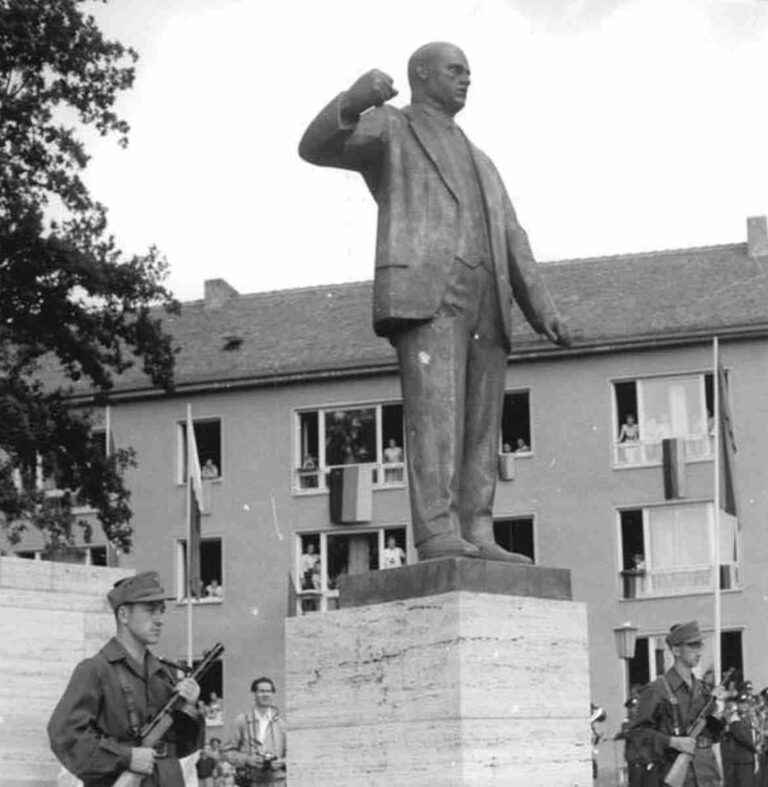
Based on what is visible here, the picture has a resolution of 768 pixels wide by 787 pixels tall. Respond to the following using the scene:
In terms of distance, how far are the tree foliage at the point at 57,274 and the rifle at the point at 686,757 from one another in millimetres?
20332

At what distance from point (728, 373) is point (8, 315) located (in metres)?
16.5

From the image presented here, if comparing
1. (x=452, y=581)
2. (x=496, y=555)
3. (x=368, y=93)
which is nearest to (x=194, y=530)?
(x=496, y=555)

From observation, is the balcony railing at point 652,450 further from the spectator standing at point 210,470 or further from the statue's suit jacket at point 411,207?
the statue's suit jacket at point 411,207

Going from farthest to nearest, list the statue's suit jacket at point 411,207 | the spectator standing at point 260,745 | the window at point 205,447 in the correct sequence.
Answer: the window at point 205,447, the spectator standing at point 260,745, the statue's suit jacket at point 411,207

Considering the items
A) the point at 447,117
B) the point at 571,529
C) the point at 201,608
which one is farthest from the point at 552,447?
the point at 447,117

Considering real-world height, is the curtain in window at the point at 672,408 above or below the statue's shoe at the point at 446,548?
above

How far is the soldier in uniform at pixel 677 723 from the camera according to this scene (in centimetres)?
1095

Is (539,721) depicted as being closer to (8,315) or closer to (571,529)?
(8,315)

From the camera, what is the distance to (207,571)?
46.6 meters

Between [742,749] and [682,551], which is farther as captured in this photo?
[682,551]

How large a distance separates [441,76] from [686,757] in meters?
3.90

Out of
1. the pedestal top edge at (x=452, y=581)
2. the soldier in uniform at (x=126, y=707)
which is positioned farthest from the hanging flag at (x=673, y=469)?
the soldier in uniform at (x=126, y=707)

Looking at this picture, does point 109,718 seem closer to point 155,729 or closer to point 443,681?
point 155,729

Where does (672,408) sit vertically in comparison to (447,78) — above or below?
above
